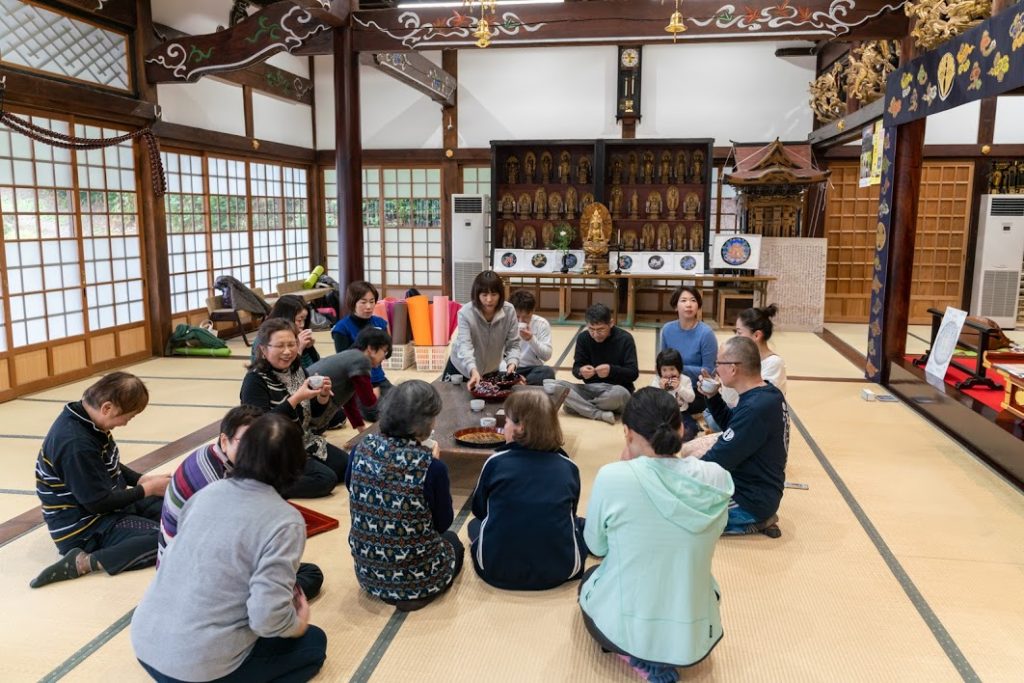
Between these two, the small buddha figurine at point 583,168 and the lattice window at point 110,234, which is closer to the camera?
the lattice window at point 110,234

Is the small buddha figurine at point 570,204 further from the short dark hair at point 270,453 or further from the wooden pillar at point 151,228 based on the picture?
the short dark hair at point 270,453

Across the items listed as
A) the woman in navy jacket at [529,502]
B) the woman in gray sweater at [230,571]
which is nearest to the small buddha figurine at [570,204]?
the woman in navy jacket at [529,502]

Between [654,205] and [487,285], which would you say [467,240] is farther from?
[487,285]

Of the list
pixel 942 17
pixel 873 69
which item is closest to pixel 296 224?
pixel 873 69

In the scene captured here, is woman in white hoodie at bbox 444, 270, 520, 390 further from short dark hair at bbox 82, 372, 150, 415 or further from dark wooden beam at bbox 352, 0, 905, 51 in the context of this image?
dark wooden beam at bbox 352, 0, 905, 51

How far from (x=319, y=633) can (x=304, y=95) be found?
944 cm

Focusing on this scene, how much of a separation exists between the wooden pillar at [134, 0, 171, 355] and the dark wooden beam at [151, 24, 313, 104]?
610 mm

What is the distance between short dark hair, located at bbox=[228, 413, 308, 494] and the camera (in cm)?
191

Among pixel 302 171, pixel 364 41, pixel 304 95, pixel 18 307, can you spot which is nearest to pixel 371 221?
pixel 302 171

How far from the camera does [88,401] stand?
272cm

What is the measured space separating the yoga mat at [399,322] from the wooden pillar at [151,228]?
2.38 metres

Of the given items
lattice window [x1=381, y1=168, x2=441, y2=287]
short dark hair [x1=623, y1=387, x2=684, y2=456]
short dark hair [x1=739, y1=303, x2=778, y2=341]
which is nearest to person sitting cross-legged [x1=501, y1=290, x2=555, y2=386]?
short dark hair [x1=739, y1=303, x2=778, y2=341]

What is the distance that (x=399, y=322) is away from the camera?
6809 millimetres

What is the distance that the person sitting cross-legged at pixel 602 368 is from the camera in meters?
4.78
